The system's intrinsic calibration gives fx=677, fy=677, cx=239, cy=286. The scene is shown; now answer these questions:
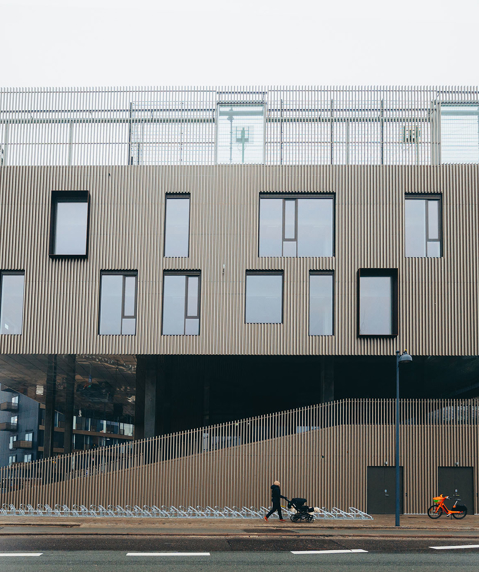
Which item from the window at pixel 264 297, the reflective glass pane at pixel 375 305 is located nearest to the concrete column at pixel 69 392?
the window at pixel 264 297

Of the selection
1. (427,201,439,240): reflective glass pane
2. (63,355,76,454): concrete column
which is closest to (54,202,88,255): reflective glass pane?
(63,355,76,454): concrete column

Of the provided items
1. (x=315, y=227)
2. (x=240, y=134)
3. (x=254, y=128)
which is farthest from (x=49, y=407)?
(x=254, y=128)

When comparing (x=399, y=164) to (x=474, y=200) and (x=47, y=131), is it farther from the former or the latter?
(x=47, y=131)

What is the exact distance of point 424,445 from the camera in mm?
27344

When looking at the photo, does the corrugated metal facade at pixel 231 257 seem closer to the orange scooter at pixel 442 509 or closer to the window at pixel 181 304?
the window at pixel 181 304

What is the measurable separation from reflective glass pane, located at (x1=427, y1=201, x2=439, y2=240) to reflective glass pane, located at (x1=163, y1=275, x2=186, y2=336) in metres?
10.6

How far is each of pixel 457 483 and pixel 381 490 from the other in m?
3.11

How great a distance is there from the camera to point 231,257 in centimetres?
2850

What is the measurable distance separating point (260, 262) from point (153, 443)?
28.1 feet

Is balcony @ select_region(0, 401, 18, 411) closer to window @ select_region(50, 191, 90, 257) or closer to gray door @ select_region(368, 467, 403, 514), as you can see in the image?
window @ select_region(50, 191, 90, 257)

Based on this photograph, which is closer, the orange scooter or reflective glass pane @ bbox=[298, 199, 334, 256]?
the orange scooter

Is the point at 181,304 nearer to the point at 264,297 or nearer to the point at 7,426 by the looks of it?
the point at 264,297

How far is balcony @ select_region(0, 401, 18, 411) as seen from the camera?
9575 centimetres

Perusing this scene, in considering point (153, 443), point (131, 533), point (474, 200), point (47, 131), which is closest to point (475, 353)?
point (474, 200)
